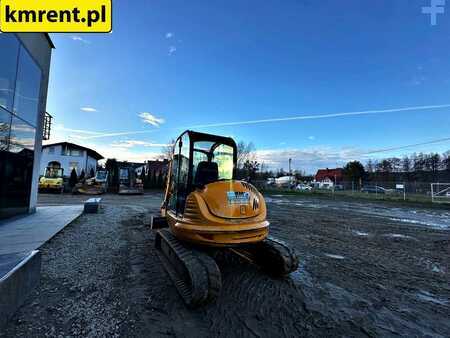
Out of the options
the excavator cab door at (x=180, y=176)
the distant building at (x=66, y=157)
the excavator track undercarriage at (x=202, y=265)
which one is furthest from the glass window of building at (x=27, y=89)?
the distant building at (x=66, y=157)

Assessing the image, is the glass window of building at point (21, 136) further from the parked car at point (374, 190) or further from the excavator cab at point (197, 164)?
the parked car at point (374, 190)

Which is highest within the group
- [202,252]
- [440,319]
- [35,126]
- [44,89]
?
[44,89]

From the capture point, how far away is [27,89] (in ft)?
27.9

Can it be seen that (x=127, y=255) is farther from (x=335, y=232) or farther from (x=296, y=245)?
(x=335, y=232)

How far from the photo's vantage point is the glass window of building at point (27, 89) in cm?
793

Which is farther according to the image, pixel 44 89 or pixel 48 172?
pixel 48 172

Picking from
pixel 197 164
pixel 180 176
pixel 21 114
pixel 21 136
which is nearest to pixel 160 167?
pixel 21 136

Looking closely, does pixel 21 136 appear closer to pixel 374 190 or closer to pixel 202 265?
pixel 202 265

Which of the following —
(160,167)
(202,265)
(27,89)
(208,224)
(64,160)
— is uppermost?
(27,89)

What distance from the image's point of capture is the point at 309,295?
358cm

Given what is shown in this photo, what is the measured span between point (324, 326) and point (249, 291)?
1119 millimetres

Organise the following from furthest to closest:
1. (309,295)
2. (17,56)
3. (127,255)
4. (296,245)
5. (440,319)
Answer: (17,56) < (296,245) < (127,255) < (309,295) < (440,319)

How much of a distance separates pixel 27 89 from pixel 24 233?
5310 mm

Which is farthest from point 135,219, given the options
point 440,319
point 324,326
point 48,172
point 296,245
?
point 48,172
